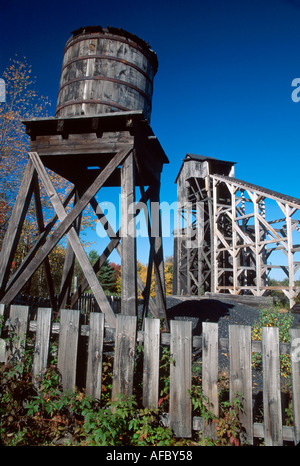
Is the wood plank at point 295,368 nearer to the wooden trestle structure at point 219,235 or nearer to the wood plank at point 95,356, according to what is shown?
the wood plank at point 95,356

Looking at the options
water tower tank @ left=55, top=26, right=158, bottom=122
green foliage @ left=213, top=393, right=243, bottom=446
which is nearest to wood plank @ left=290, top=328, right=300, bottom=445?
green foliage @ left=213, top=393, right=243, bottom=446

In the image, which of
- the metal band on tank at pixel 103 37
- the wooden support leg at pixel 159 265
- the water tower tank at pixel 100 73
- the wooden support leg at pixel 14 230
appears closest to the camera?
the wooden support leg at pixel 14 230

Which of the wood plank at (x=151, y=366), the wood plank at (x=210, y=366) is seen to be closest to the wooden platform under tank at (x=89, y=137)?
the wood plank at (x=151, y=366)

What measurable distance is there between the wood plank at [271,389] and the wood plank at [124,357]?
1.28 metres

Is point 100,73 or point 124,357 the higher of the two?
point 100,73

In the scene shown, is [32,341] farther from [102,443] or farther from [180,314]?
[180,314]

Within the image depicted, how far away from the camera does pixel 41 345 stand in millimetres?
2980

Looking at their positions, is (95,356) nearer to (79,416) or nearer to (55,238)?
(79,416)

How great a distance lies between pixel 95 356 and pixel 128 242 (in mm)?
1870

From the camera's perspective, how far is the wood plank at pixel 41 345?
2961mm

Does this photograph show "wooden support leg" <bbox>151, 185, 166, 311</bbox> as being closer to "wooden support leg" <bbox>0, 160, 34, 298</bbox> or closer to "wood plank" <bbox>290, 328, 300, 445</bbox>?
"wooden support leg" <bbox>0, 160, 34, 298</bbox>

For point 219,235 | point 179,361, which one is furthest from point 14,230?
point 219,235

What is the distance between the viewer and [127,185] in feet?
15.1
